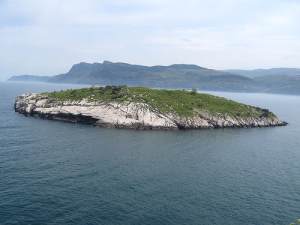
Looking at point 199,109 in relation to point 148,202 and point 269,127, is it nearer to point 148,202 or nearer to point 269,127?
point 269,127

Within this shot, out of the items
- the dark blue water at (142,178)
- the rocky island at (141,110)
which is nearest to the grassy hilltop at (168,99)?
the rocky island at (141,110)

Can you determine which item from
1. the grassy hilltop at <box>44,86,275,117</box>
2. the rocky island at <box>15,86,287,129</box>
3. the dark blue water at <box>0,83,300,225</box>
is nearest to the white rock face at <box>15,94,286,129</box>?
the rocky island at <box>15,86,287,129</box>

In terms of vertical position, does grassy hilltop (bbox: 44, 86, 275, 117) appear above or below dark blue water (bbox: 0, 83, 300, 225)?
above

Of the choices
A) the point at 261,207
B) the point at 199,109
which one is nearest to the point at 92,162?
→ the point at 261,207

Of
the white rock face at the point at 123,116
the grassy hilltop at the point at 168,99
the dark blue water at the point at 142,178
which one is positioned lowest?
the dark blue water at the point at 142,178

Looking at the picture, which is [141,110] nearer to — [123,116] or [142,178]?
[123,116]

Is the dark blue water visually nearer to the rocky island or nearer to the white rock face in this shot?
the white rock face

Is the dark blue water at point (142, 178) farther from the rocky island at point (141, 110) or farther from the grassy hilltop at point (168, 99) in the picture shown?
the grassy hilltop at point (168, 99)
